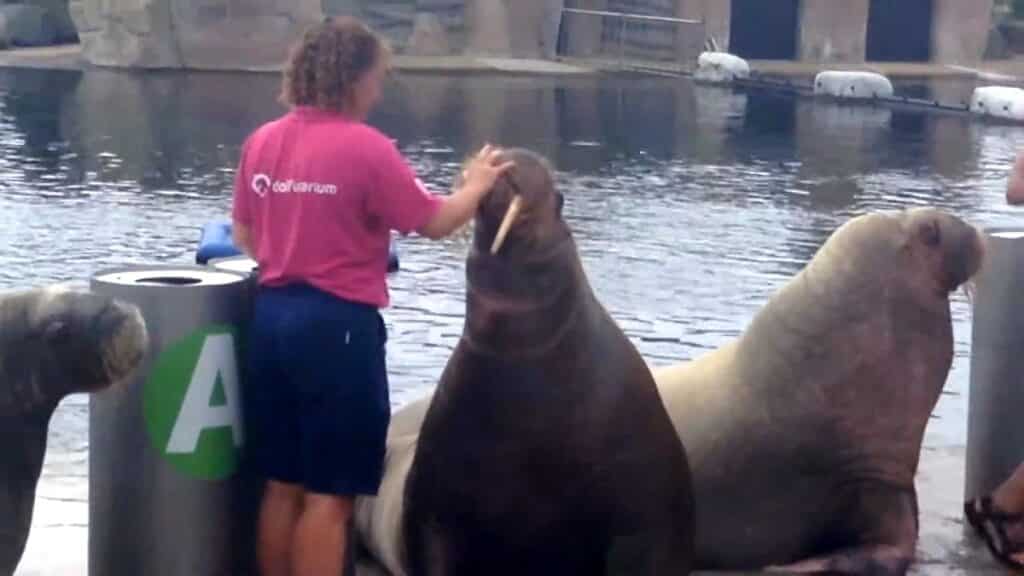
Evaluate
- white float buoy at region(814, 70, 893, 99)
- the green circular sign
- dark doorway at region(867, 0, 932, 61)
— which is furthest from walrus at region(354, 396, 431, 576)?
dark doorway at region(867, 0, 932, 61)

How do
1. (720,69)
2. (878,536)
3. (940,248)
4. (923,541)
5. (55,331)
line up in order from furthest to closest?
(720,69) → (923,541) → (940,248) → (878,536) → (55,331)

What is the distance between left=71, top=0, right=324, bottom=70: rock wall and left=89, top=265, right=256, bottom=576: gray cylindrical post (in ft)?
84.2

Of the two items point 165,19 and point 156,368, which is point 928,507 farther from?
point 165,19

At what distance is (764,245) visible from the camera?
511 inches

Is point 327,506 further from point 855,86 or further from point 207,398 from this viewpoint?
point 855,86

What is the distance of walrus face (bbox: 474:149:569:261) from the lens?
4.22m

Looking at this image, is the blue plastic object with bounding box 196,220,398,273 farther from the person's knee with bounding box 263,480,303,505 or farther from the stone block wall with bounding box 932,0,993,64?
the stone block wall with bounding box 932,0,993,64

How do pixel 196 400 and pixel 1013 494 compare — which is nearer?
pixel 196 400

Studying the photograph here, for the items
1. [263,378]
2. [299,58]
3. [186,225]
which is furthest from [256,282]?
[186,225]

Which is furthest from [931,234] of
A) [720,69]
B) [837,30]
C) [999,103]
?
[837,30]

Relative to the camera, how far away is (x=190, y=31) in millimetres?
30281

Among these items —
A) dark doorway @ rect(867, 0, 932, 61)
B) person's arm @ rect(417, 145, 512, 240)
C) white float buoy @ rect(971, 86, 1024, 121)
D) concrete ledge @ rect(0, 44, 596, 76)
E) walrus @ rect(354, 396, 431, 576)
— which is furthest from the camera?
dark doorway @ rect(867, 0, 932, 61)

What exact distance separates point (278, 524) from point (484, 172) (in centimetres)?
104

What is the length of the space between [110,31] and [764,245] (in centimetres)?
1935
